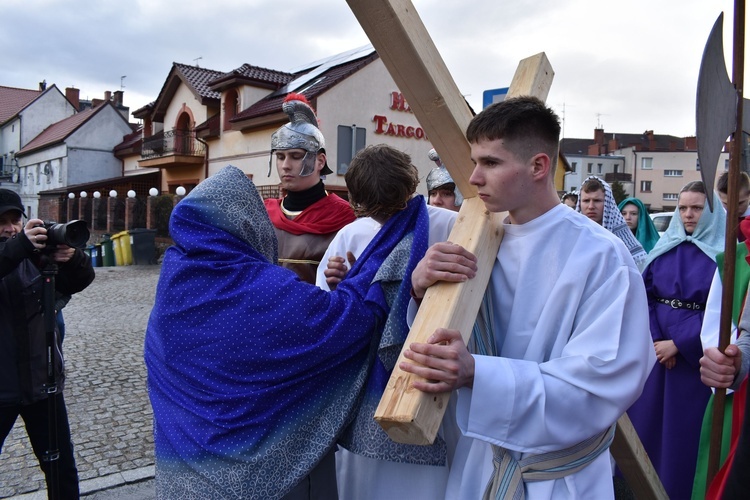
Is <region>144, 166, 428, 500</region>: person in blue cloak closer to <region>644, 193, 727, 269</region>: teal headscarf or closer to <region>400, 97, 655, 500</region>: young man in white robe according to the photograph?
<region>400, 97, 655, 500</region>: young man in white robe

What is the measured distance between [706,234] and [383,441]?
109 inches

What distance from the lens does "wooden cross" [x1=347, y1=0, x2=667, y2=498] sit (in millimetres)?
1372

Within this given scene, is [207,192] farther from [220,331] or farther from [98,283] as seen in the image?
[98,283]

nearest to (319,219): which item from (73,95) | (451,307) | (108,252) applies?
(451,307)

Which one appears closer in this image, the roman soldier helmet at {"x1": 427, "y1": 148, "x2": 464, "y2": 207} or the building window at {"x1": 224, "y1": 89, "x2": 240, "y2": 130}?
the roman soldier helmet at {"x1": 427, "y1": 148, "x2": 464, "y2": 207}

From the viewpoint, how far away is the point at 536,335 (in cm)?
161

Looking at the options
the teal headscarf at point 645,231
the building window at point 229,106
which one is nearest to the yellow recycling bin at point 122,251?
the building window at point 229,106

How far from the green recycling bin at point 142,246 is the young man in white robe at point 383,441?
59.7 feet

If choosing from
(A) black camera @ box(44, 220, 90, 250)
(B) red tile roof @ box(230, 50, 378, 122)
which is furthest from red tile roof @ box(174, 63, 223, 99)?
(A) black camera @ box(44, 220, 90, 250)

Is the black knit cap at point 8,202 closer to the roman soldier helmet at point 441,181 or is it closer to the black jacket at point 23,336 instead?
the black jacket at point 23,336

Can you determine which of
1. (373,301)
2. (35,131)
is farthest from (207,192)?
(35,131)

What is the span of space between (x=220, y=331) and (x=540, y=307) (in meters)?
0.94

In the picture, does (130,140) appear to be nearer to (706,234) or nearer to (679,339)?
(706,234)

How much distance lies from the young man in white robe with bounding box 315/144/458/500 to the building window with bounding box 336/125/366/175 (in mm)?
17266
